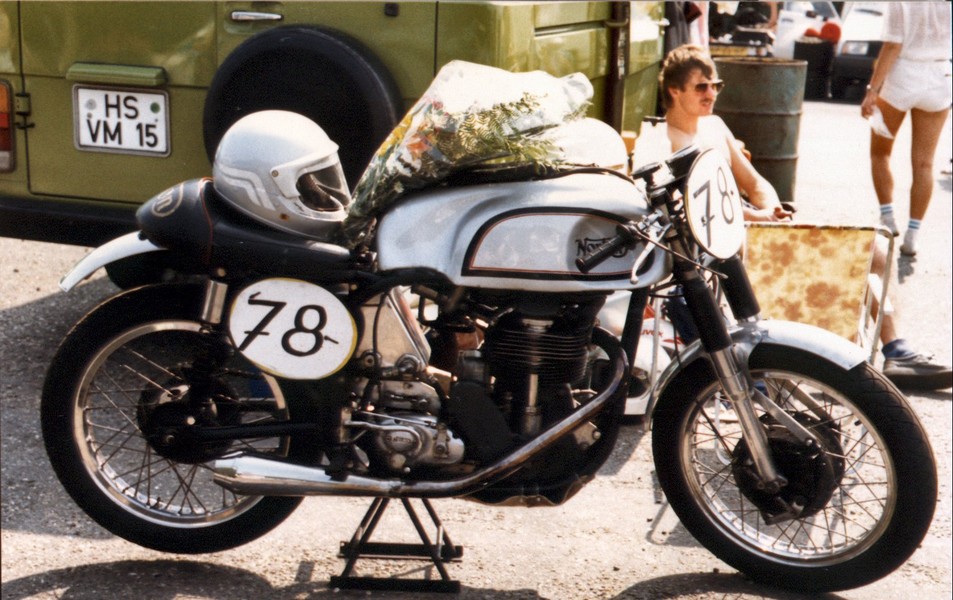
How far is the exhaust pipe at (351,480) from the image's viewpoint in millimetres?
3232

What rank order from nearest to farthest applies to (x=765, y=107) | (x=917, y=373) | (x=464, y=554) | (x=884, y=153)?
1. (x=464, y=554)
2. (x=917, y=373)
3. (x=765, y=107)
4. (x=884, y=153)

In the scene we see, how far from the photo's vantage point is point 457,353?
11.1 ft

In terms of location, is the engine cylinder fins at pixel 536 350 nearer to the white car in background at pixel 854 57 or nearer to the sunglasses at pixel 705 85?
the sunglasses at pixel 705 85

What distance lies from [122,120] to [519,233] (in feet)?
7.34

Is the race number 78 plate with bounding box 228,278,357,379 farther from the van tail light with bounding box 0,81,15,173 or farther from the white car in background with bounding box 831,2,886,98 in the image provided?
the white car in background with bounding box 831,2,886,98

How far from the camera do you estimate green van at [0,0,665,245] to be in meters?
4.40

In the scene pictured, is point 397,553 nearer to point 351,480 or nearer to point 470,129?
point 351,480

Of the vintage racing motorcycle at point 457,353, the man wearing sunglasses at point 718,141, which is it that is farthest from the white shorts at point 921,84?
the vintage racing motorcycle at point 457,353

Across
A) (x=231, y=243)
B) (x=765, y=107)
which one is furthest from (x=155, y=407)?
(x=765, y=107)

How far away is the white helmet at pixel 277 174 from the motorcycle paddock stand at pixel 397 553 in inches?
29.2

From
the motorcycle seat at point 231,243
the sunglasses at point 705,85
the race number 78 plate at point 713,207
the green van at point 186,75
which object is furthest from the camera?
the sunglasses at point 705,85

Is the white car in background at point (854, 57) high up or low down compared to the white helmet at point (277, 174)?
down

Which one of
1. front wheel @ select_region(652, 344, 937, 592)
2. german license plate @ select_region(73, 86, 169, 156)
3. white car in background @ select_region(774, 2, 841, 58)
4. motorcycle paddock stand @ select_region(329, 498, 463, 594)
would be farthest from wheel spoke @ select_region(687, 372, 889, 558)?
white car in background @ select_region(774, 2, 841, 58)

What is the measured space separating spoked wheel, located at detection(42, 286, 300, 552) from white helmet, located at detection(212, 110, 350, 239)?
292 mm
